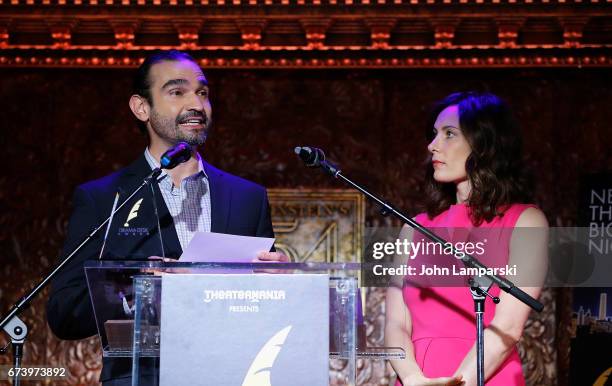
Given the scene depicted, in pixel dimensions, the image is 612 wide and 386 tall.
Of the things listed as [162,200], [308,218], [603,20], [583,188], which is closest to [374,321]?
[308,218]

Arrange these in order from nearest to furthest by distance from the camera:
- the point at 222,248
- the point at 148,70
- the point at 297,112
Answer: the point at 222,248 → the point at 148,70 → the point at 297,112

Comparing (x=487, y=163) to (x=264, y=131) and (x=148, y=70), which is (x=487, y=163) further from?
(x=264, y=131)

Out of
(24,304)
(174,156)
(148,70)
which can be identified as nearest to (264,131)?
(148,70)

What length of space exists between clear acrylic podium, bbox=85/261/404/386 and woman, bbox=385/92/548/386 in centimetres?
69

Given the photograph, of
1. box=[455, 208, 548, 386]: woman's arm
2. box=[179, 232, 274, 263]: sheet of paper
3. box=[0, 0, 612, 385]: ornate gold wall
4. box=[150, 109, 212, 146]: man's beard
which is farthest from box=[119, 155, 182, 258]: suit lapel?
box=[0, 0, 612, 385]: ornate gold wall

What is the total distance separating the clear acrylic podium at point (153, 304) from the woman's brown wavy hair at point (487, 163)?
914 mm

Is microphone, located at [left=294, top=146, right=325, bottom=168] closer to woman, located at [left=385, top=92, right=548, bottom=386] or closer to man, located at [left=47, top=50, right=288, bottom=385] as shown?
man, located at [left=47, top=50, right=288, bottom=385]

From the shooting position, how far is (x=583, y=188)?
4.76 metres

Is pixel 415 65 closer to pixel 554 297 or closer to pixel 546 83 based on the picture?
pixel 546 83

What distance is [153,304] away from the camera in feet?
6.78

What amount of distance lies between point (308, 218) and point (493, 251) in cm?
203

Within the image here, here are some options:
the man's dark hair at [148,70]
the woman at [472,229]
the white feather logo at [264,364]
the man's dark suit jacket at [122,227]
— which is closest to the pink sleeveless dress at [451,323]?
the woman at [472,229]

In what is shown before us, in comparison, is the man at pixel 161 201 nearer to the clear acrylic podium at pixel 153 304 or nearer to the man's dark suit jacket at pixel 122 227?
the man's dark suit jacket at pixel 122 227

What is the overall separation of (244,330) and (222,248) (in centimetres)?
31
